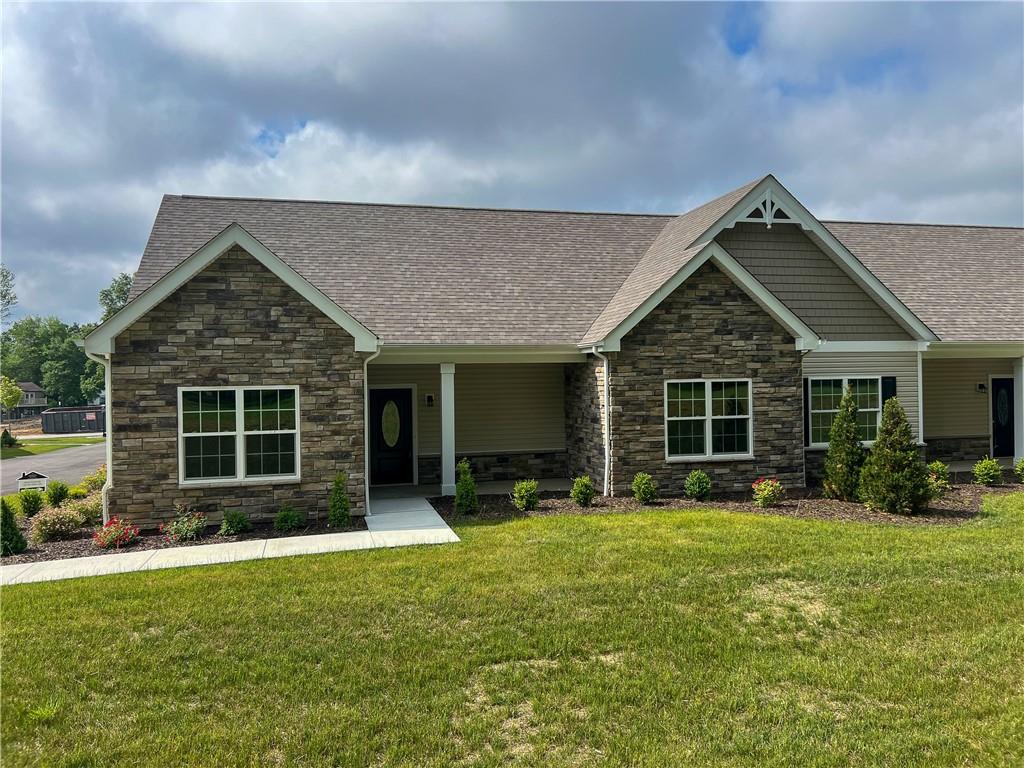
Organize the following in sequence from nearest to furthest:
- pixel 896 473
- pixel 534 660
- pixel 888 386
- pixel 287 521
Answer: pixel 534 660, pixel 287 521, pixel 896 473, pixel 888 386

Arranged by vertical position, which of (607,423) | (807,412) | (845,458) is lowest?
(845,458)

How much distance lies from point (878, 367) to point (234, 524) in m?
13.7

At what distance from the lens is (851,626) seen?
6367 millimetres

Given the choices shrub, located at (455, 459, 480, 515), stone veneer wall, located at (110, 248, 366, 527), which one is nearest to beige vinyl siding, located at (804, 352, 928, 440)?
shrub, located at (455, 459, 480, 515)

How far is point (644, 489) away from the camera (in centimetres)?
1238

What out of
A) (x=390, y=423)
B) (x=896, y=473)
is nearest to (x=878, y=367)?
(x=896, y=473)

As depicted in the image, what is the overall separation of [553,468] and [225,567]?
28.3 feet

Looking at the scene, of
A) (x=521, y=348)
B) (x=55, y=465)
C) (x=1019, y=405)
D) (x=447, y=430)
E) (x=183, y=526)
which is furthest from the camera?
(x=55, y=465)

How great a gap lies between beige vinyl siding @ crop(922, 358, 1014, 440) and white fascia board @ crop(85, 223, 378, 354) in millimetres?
14607

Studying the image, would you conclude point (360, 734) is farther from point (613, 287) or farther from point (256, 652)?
point (613, 287)

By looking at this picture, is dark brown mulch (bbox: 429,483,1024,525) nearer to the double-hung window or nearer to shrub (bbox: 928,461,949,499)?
shrub (bbox: 928,461,949,499)

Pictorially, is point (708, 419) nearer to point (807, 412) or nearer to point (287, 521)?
point (807, 412)

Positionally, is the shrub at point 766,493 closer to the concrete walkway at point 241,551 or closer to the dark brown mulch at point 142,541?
the concrete walkway at point 241,551

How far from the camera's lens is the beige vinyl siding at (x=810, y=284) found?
15047 millimetres
